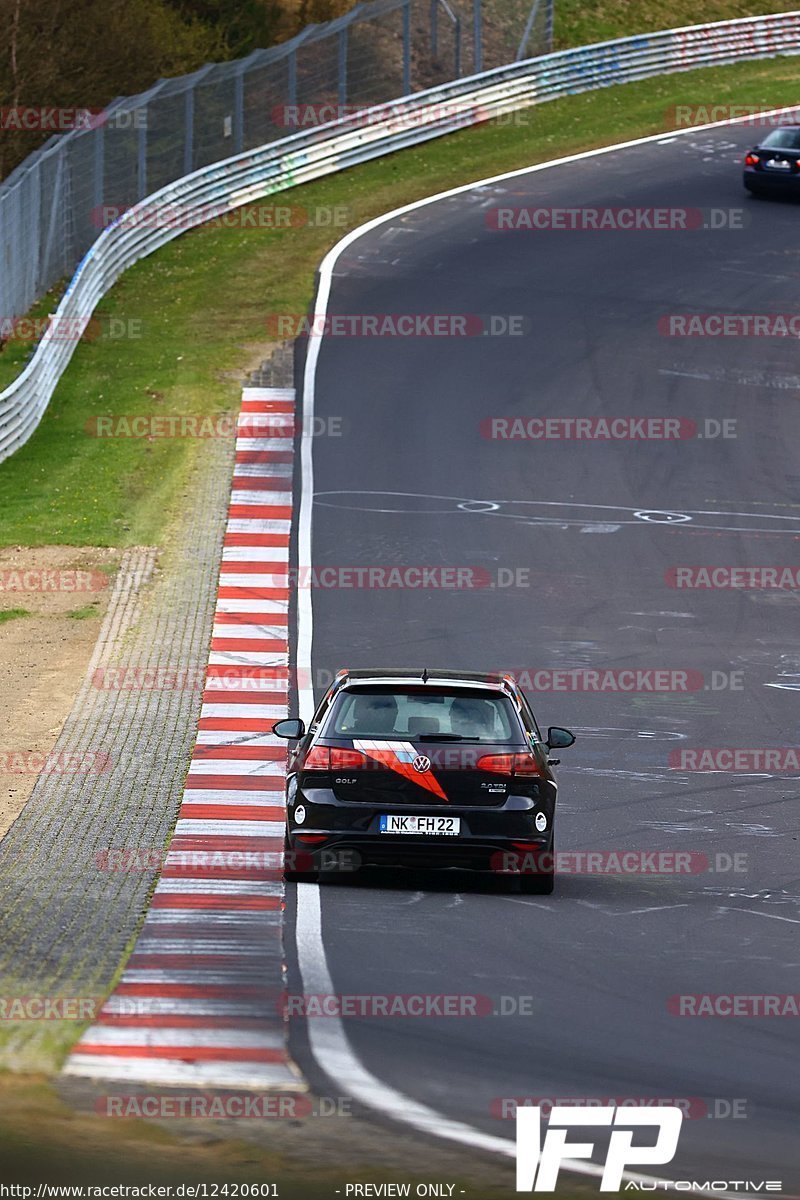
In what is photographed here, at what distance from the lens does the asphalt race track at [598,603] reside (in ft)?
29.6

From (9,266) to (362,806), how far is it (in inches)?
882

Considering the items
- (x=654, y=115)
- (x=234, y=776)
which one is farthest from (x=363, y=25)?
(x=234, y=776)

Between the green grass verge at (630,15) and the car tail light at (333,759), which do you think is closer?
the car tail light at (333,759)

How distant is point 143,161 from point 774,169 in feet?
44.2

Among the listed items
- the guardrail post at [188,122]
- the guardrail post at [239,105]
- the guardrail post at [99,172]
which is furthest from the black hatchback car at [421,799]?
the guardrail post at [239,105]

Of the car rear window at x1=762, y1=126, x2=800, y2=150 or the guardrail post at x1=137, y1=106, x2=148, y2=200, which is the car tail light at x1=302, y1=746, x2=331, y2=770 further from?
the car rear window at x1=762, y1=126, x2=800, y2=150

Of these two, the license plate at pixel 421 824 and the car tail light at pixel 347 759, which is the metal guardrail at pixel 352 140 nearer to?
the car tail light at pixel 347 759

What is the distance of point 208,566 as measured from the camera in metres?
23.1

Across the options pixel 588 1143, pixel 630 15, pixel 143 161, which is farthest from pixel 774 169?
pixel 588 1143

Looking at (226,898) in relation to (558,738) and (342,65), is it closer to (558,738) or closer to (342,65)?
(558,738)

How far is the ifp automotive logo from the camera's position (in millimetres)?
7348

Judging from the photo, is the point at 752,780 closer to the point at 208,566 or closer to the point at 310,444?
the point at 208,566

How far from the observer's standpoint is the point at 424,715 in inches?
483

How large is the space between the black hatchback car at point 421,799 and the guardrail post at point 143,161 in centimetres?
2785
